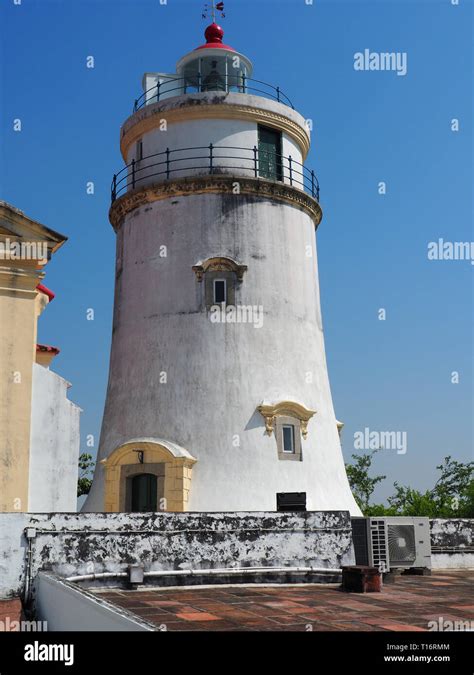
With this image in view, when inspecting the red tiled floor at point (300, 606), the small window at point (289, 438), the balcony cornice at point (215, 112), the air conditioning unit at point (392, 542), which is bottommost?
the red tiled floor at point (300, 606)

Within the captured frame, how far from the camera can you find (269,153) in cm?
2334

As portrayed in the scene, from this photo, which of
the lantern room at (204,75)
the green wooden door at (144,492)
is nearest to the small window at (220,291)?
the green wooden door at (144,492)

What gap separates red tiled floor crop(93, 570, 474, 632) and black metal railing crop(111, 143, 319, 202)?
42.2 ft

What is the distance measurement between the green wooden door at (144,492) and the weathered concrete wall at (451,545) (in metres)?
7.26

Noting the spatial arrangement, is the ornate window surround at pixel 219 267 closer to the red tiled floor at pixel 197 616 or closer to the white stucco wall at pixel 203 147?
the white stucco wall at pixel 203 147

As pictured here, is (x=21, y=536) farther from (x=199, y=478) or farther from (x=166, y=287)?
(x=166, y=287)

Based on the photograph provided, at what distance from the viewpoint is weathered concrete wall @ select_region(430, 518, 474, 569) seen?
17375 mm

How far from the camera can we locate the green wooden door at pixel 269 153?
23109 mm

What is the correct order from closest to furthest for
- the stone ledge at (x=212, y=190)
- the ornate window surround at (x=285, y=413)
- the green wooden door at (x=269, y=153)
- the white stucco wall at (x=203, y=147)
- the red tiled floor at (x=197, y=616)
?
the red tiled floor at (x=197, y=616) → the ornate window surround at (x=285, y=413) → the stone ledge at (x=212, y=190) → the white stucco wall at (x=203, y=147) → the green wooden door at (x=269, y=153)

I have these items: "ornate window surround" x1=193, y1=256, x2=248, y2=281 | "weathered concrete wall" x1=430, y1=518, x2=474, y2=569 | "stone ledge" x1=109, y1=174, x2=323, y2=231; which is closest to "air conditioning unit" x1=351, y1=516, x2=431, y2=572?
"weathered concrete wall" x1=430, y1=518, x2=474, y2=569

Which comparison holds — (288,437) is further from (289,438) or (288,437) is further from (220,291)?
(220,291)

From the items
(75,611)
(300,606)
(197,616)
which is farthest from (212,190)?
(75,611)

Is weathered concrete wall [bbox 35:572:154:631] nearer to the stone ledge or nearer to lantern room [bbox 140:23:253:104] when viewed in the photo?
the stone ledge
